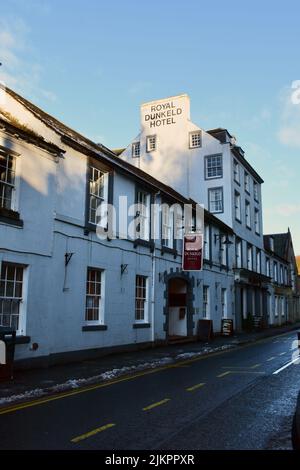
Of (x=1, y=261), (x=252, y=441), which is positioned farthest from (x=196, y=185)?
(x=252, y=441)

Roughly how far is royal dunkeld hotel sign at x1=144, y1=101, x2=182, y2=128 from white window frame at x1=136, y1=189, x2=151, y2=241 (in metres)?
16.0

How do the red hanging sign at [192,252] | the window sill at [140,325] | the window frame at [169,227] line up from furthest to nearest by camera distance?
the red hanging sign at [192,252] → the window frame at [169,227] → the window sill at [140,325]

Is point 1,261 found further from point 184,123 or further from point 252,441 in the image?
point 184,123

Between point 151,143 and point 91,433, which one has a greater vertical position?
point 151,143

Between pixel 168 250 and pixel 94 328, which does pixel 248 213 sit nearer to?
pixel 168 250

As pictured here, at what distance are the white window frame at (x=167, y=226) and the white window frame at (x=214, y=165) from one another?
11529 mm

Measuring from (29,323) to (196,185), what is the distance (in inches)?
890

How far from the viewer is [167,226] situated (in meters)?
21.2

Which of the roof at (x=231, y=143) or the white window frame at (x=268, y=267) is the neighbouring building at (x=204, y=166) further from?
the white window frame at (x=268, y=267)

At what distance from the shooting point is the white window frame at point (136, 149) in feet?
114

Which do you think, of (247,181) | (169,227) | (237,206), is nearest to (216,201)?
(237,206)

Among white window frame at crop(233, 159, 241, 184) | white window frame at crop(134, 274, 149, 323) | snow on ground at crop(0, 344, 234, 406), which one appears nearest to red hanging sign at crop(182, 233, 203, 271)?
white window frame at crop(134, 274, 149, 323)

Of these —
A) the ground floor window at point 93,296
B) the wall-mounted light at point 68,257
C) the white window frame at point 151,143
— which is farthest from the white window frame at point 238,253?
the wall-mounted light at point 68,257

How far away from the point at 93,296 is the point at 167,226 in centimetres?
707
